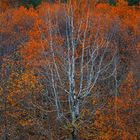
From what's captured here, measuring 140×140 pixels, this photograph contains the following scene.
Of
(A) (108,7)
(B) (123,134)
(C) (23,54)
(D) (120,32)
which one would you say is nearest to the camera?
(B) (123,134)

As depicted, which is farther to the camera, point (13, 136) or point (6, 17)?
point (6, 17)

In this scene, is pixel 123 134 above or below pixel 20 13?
below

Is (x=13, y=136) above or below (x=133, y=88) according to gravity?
below

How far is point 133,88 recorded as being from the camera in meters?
24.9

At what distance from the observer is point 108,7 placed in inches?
1832

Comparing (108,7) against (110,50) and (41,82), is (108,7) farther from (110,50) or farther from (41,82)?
(41,82)

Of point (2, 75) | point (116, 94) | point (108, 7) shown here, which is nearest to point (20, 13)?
point (108, 7)

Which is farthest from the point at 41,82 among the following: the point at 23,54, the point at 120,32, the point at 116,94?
the point at 120,32

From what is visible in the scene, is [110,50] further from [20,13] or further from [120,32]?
[20,13]

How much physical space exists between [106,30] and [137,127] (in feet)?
45.7

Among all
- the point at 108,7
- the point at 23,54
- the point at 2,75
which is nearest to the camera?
the point at 2,75

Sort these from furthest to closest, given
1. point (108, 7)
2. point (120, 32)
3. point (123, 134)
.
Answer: point (108, 7) < point (120, 32) < point (123, 134)

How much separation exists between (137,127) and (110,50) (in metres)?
13.0

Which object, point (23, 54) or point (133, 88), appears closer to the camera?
point (133, 88)
